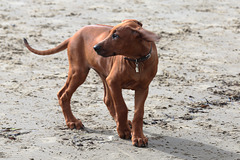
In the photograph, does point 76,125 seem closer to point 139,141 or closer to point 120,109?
point 120,109

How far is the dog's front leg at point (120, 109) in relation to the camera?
4785 mm

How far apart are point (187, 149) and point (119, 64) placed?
109cm

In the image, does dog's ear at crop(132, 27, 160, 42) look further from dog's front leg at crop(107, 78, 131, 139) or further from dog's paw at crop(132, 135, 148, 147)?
dog's paw at crop(132, 135, 148, 147)

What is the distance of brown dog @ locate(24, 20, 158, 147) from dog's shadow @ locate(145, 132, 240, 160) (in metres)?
0.21

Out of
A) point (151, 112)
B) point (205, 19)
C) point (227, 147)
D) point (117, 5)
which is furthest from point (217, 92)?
point (117, 5)

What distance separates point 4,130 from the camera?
521cm

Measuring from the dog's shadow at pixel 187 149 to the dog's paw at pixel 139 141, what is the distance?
0.08 meters

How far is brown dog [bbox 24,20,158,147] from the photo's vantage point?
452cm

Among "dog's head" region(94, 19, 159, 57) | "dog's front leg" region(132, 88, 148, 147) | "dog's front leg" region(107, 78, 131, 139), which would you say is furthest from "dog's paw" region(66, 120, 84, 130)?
A: "dog's head" region(94, 19, 159, 57)

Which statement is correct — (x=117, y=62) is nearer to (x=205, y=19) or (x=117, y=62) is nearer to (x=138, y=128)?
(x=138, y=128)

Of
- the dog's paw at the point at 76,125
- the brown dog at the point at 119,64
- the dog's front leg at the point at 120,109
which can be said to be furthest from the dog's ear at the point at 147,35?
the dog's paw at the point at 76,125

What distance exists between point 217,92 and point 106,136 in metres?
2.13

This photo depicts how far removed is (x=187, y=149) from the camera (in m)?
4.88

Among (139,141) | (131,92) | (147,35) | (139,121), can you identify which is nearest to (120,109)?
(139,121)
